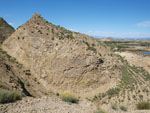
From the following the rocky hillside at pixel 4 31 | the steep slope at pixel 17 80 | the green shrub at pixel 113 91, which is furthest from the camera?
the rocky hillside at pixel 4 31

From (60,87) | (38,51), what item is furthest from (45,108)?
(38,51)

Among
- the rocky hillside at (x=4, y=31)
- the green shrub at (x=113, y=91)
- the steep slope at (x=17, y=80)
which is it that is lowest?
the green shrub at (x=113, y=91)

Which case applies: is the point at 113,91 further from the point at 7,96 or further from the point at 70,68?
the point at 7,96

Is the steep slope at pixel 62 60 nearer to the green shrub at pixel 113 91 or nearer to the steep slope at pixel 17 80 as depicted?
the green shrub at pixel 113 91

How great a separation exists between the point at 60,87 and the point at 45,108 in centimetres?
736

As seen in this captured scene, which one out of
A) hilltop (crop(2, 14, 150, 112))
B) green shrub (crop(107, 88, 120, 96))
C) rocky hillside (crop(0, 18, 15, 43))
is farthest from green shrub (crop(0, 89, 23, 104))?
rocky hillside (crop(0, 18, 15, 43))

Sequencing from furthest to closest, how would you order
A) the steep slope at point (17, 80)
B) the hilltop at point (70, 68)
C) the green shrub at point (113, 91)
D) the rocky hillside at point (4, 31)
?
the rocky hillside at point (4, 31) < the hilltop at point (70, 68) < the green shrub at point (113, 91) < the steep slope at point (17, 80)

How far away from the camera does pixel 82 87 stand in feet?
47.2

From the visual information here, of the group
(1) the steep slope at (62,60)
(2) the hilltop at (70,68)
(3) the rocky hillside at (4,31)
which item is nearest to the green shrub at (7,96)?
(2) the hilltop at (70,68)

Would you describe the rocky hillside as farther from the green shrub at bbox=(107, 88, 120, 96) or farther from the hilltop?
the green shrub at bbox=(107, 88, 120, 96)

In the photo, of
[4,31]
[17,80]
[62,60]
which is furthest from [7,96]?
[4,31]

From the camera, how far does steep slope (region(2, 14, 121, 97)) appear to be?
47.8ft

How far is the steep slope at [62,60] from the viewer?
1456cm

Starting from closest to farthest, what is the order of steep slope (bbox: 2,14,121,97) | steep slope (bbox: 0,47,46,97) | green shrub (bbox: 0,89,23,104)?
1. green shrub (bbox: 0,89,23,104)
2. steep slope (bbox: 0,47,46,97)
3. steep slope (bbox: 2,14,121,97)
